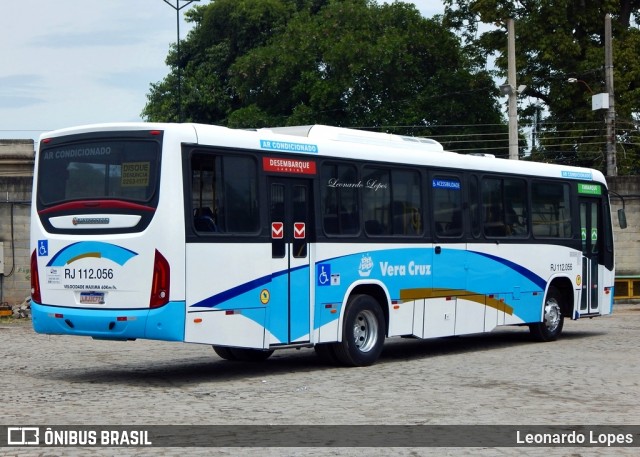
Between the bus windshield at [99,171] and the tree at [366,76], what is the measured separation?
33.5 meters

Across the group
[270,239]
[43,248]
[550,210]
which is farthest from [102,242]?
[550,210]

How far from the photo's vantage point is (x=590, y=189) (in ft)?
73.5

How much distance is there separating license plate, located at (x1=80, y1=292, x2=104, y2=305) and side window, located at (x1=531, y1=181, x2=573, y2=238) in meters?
9.18

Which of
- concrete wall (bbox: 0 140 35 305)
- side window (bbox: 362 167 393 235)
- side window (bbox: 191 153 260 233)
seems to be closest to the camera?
side window (bbox: 191 153 260 233)

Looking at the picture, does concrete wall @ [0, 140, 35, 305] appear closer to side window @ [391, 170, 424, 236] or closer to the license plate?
side window @ [391, 170, 424, 236]

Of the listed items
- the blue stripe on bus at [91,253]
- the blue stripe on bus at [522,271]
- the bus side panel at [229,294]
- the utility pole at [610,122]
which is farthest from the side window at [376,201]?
A: the utility pole at [610,122]

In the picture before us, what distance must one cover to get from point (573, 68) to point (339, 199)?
30373 mm

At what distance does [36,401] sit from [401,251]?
6.65 meters

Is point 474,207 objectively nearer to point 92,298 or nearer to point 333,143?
point 333,143

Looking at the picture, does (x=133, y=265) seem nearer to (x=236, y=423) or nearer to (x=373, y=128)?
(x=236, y=423)

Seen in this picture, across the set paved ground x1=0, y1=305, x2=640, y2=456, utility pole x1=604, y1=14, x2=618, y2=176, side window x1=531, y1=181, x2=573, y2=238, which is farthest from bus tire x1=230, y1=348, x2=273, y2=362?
utility pole x1=604, y1=14, x2=618, y2=176

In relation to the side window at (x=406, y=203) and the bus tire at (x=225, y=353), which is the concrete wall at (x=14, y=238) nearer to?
the bus tire at (x=225, y=353)

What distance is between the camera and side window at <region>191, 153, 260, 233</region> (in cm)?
1394

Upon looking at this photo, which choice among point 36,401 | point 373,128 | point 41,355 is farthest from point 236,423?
point 373,128
